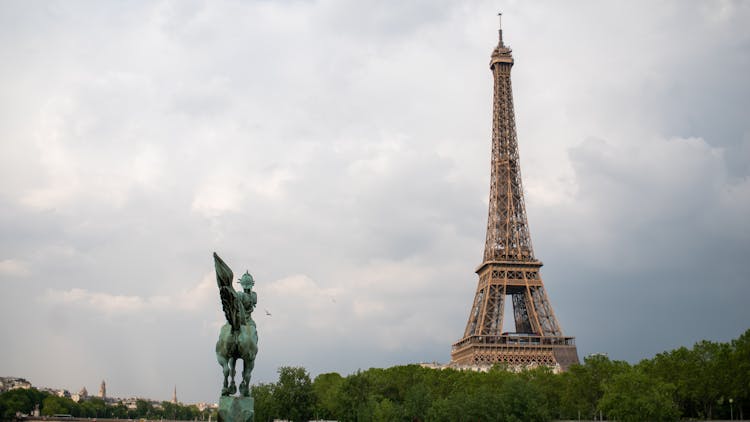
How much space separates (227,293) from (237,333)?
137cm

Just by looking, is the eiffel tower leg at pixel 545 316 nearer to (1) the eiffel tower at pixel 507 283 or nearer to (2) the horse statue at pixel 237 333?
(1) the eiffel tower at pixel 507 283

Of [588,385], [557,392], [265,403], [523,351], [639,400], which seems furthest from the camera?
[523,351]

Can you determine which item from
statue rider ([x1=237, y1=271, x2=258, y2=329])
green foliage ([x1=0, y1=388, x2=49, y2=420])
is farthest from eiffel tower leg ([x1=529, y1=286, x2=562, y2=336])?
green foliage ([x1=0, y1=388, x2=49, y2=420])

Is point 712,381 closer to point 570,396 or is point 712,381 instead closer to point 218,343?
point 570,396

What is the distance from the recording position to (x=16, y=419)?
134625mm

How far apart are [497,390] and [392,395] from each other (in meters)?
21.7

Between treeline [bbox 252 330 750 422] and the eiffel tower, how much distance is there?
12476mm

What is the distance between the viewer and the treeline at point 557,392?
55500 mm

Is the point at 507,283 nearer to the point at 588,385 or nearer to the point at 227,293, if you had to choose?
the point at 588,385

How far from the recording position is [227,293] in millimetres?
19562

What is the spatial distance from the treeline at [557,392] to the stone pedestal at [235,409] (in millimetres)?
38655

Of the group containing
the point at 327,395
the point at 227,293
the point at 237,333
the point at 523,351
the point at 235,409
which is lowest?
the point at 327,395

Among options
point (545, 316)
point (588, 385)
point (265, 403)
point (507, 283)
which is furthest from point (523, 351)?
point (265, 403)

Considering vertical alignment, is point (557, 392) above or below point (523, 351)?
below
